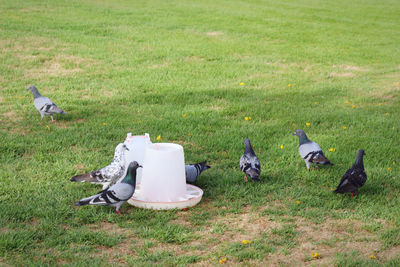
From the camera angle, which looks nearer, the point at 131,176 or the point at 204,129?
the point at 131,176

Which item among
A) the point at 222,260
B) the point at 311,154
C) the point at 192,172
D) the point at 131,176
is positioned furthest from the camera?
the point at 311,154

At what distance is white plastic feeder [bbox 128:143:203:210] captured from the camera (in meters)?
5.50

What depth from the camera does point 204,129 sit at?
336 inches

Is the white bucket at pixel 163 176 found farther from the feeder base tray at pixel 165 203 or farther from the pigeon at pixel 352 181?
the pigeon at pixel 352 181

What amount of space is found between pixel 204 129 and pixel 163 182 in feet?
10.1

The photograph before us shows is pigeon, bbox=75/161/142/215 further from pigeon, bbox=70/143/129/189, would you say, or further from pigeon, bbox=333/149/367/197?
pigeon, bbox=333/149/367/197

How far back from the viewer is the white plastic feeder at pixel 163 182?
550 centimetres

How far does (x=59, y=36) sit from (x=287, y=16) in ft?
36.2

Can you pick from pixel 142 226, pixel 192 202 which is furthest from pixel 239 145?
pixel 142 226

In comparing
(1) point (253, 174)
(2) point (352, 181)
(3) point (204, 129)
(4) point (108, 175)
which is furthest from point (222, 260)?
(3) point (204, 129)

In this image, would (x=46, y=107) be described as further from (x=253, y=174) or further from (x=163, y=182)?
(x=253, y=174)

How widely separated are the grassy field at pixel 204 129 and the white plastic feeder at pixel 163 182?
12cm

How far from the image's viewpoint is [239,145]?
25.2 feet

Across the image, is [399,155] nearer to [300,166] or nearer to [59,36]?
[300,166]
